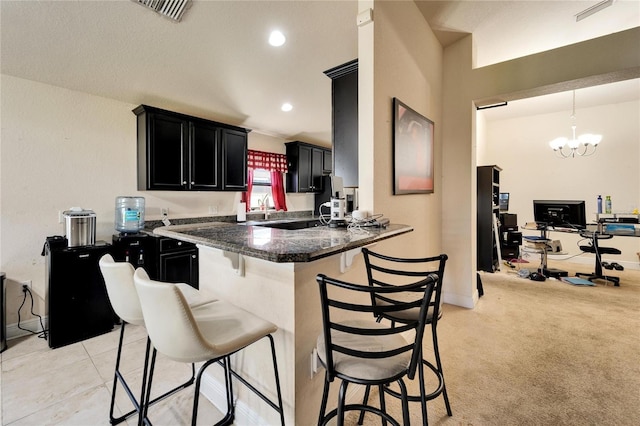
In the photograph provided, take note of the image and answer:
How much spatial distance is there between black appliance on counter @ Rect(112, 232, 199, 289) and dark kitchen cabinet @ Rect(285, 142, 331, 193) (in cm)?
226

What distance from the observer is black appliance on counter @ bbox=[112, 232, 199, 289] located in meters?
2.83

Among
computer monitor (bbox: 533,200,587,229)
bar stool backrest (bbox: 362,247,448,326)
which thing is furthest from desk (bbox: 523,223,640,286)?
bar stool backrest (bbox: 362,247,448,326)

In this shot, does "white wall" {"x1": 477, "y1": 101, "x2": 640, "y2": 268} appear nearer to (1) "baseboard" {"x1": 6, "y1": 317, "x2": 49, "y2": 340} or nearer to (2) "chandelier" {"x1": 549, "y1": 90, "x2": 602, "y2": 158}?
(2) "chandelier" {"x1": 549, "y1": 90, "x2": 602, "y2": 158}

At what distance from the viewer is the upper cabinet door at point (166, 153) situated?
3109mm

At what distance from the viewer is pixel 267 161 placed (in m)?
4.71

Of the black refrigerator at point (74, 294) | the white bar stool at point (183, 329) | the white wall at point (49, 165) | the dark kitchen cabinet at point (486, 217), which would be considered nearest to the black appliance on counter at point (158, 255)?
the black refrigerator at point (74, 294)

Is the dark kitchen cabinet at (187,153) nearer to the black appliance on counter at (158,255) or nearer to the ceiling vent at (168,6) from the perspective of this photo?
the black appliance on counter at (158,255)

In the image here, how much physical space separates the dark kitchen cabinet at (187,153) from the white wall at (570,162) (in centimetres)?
467

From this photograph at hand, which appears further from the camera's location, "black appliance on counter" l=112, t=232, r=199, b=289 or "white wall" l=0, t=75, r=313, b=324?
"black appliance on counter" l=112, t=232, r=199, b=289

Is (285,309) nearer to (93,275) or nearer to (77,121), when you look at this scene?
(93,275)

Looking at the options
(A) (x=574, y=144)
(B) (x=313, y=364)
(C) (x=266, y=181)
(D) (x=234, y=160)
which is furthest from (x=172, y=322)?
(A) (x=574, y=144)

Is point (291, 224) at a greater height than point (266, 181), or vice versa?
point (266, 181)

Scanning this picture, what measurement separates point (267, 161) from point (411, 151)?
290cm

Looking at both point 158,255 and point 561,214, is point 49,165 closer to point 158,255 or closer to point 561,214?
point 158,255
